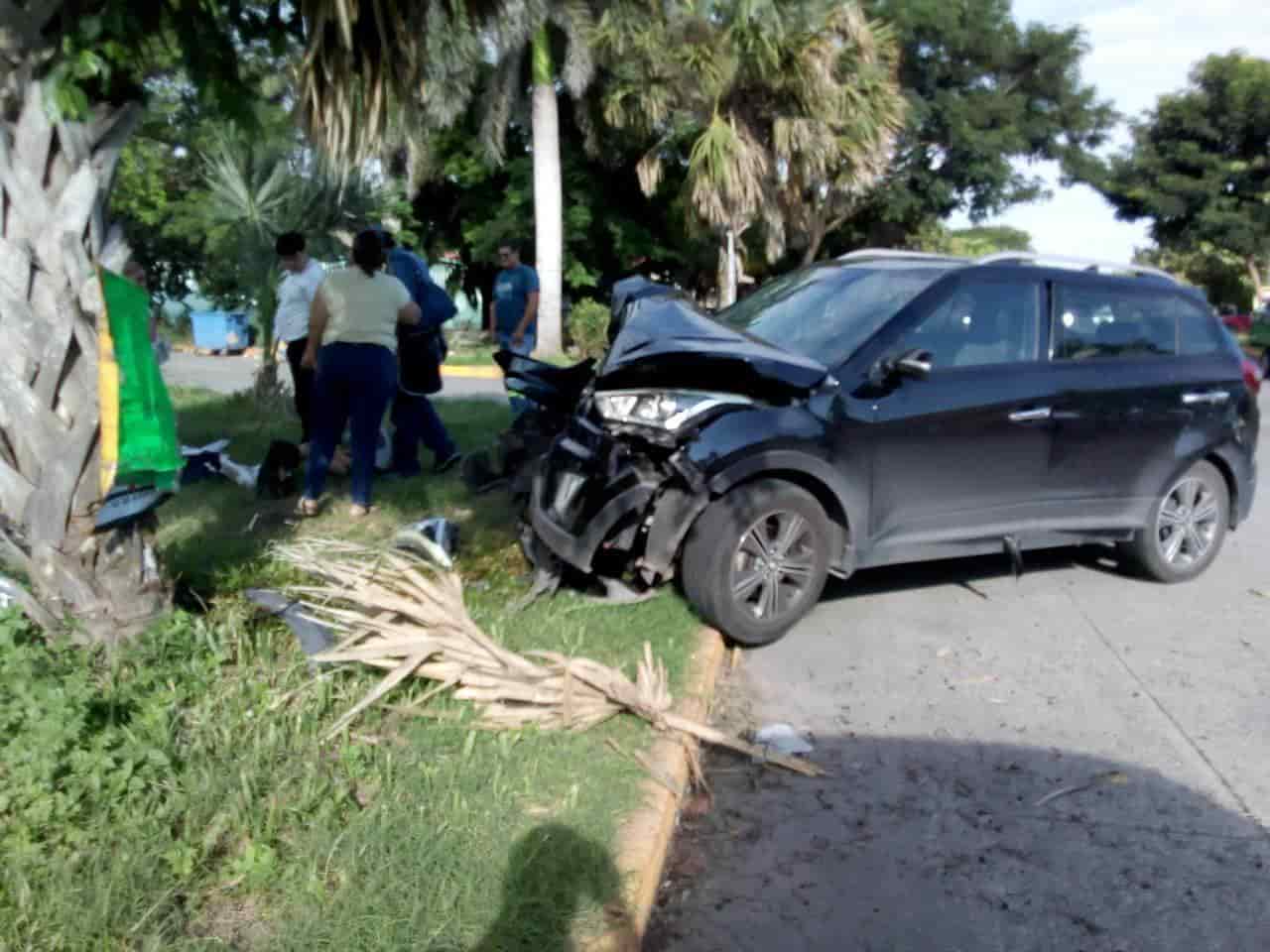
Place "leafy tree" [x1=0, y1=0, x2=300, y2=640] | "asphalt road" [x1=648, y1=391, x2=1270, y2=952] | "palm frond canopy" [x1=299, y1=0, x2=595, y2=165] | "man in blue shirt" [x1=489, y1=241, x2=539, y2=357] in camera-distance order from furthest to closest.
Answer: "man in blue shirt" [x1=489, y1=241, x2=539, y2=357] < "palm frond canopy" [x1=299, y1=0, x2=595, y2=165] < "leafy tree" [x1=0, y1=0, x2=300, y2=640] < "asphalt road" [x1=648, y1=391, x2=1270, y2=952]

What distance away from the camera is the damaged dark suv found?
5.19 metres

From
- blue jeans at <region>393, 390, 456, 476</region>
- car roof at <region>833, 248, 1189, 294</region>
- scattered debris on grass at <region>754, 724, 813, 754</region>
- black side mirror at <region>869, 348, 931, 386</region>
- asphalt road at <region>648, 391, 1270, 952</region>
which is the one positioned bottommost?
asphalt road at <region>648, 391, 1270, 952</region>

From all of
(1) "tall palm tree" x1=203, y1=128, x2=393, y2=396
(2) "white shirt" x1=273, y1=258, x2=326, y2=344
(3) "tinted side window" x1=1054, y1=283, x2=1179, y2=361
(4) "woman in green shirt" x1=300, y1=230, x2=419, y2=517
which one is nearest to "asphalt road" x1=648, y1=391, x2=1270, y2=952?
(3) "tinted side window" x1=1054, y1=283, x2=1179, y2=361

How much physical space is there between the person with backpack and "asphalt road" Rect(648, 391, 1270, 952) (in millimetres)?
3434

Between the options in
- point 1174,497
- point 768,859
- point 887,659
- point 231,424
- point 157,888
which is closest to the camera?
point 157,888

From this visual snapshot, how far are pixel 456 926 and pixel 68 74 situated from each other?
110 inches

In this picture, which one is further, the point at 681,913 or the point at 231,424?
the point at 231,424

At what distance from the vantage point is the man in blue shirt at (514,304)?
378 inches

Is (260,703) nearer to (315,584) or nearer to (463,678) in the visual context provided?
(463,678)

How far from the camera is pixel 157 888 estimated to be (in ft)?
9.65

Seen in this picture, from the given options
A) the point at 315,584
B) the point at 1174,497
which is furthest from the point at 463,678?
the point at 1174,497

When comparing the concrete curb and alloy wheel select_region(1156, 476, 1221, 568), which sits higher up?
alloy wheel select_region(1156, 476, 1221, 568)

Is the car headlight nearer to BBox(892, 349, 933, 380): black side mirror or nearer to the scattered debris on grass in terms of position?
BBox(892, 349, 933, 380): black side mirror

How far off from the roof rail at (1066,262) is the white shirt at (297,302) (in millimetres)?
4795
